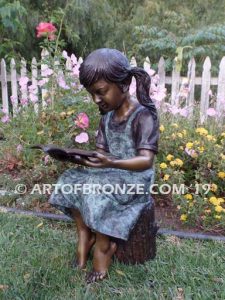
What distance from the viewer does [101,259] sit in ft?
7.97

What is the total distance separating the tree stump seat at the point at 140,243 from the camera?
2543mm

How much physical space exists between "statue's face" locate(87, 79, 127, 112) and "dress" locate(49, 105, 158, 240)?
159 mm

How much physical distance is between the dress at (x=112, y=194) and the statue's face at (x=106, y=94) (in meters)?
0.16

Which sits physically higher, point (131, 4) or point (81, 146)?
point (131, 4)

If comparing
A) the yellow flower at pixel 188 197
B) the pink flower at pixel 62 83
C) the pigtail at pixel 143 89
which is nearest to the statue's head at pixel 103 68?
the pigtail at pixel 143 89

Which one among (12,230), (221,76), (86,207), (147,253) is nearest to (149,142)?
(86,207)

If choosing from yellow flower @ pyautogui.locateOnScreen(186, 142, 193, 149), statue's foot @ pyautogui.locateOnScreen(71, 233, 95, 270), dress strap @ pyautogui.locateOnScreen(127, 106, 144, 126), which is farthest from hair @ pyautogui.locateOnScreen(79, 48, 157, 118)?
yellow flower @ pyautogui.locateOnScreen(186, 142, 193, 149)

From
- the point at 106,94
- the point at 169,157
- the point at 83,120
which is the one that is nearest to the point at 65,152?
the point at 106,94

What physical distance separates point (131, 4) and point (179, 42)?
12.2 ft

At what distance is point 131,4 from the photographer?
1184 cm

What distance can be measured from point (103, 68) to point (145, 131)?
0.42 metres

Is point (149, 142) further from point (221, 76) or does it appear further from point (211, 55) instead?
point (211, 55)

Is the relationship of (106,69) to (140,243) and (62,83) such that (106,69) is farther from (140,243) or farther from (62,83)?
(62,83)

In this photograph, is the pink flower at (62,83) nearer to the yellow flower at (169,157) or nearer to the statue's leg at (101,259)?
the yellow flower at (169,157)
